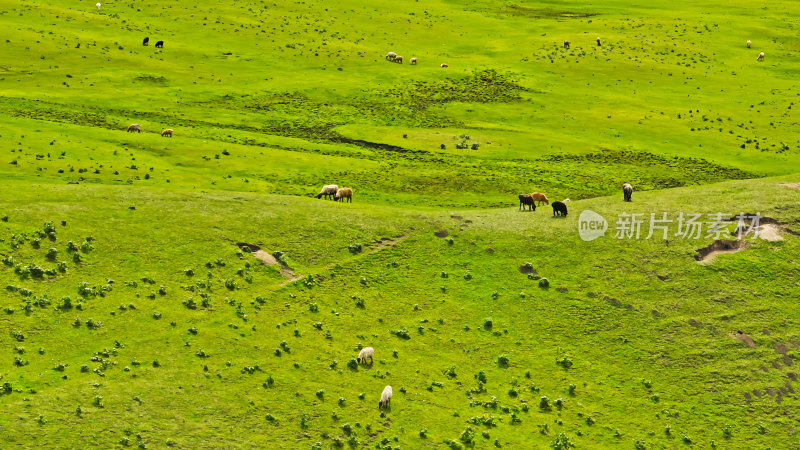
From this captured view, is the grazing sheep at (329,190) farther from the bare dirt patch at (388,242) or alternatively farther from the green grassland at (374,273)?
the bare dirt patch at (388,242)

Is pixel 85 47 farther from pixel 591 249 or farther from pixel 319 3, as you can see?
pixel 591 249

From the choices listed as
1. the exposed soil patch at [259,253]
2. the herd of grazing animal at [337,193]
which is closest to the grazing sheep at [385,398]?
the exposed soil patch at [259,253]

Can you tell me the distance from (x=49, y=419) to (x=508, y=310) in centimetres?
2270

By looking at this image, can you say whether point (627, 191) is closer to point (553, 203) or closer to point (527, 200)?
point (553, 203)

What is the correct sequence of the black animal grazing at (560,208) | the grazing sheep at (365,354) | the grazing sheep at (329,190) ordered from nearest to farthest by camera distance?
1. the grazing sheep at (365,354)
2. the black animal grazing at (560,208)
3. the grazing sheep at (329,190)

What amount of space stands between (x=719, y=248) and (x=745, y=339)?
8.19 m

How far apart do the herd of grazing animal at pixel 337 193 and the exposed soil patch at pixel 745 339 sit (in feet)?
86.3

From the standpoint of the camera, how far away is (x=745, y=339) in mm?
43625

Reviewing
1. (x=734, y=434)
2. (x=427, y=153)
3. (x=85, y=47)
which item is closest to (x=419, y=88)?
(x=427, y=153)

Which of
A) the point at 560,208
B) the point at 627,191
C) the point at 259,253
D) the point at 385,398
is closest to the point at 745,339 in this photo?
the point at 560,208

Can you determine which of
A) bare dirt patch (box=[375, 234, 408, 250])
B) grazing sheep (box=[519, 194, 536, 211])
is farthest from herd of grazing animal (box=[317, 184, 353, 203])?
grazing sheep (box=[519, 194, 536, 211])

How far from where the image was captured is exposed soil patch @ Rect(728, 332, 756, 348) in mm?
43263

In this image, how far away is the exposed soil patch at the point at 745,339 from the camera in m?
43.3

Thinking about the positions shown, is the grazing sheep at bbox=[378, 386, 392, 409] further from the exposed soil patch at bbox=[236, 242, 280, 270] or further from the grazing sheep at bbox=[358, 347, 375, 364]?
the exposed soil patch at bbox=[236, 242, 280, 270]
